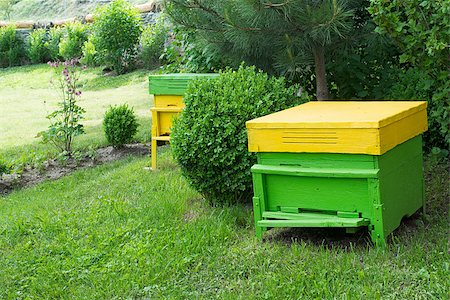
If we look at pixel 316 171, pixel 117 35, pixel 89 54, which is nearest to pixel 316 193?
pixel 316 171

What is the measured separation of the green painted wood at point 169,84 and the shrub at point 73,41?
11.0 meters

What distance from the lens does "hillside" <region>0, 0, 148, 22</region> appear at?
19.6 metres

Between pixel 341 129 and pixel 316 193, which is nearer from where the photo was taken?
pixel 341 129

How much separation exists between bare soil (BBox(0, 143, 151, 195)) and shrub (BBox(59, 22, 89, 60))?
30.9 ft

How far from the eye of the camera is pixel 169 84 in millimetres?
5648

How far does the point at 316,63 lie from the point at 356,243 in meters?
1.99

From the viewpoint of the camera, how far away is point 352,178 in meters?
3.57

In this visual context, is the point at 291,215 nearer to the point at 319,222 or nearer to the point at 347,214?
the point at 319,222

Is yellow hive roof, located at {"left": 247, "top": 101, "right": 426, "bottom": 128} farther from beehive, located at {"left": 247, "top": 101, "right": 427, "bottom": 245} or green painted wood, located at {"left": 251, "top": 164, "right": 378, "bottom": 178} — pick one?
green painted wood, located at {"left": 251, "top": 164, "right": 378, "bottom": 178}

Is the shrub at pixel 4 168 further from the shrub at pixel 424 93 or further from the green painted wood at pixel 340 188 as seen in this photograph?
the shrub at pixel 424 93

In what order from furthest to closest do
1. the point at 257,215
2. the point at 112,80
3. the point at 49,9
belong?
the point at 49,9, the point at 112,80, the point at 257,215

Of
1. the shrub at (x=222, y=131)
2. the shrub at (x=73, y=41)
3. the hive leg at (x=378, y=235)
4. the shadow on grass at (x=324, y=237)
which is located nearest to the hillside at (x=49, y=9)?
the shrub at (x=73, y=41)

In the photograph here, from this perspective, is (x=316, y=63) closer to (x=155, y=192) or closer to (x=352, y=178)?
(x=155, y=192)

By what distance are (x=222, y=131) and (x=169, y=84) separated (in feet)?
4.50
